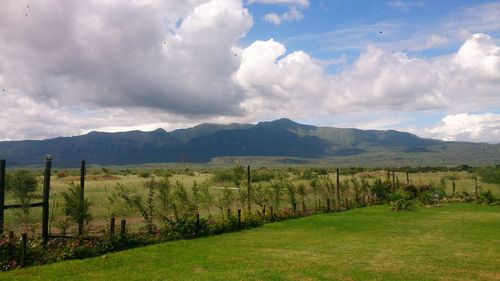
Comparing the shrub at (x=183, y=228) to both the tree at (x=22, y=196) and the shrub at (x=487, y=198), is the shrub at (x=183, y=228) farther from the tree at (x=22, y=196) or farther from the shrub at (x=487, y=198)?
the shrub at (x=487, y=198)

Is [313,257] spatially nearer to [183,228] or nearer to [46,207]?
[183,228]

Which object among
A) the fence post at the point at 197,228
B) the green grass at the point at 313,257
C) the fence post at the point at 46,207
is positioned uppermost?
the fence post at the point at 46,207

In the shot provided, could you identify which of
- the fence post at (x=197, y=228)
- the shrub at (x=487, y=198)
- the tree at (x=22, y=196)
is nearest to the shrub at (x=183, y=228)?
the fence post at (x=197, y=228)

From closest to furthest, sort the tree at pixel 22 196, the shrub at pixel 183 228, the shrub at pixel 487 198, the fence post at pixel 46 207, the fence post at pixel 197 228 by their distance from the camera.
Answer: the fence post at pixel 46 207, the tree at pixel 22 196, the shrub at pixel 183 228, the fence post at pixel 197 228, the shrub at pixel 487 198

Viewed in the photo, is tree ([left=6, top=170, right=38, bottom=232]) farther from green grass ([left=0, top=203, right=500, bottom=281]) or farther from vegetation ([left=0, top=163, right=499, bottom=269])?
green grass ([left=0, top=203, right=500, bottom=281])

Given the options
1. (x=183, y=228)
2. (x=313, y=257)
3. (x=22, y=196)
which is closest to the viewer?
(x=313, y=257)

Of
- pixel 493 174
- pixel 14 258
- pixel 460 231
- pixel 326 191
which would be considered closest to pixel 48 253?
pixel 14 258

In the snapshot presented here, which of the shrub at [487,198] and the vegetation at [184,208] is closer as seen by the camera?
the vegetation at [184,208]

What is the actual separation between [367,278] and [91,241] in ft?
30.7

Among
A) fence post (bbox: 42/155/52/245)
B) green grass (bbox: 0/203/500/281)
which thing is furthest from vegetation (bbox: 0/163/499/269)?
green grass (bbox: 0/203/500/281)

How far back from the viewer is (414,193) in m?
39.5

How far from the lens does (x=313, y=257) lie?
579 inches

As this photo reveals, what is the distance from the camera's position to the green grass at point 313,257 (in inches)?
484

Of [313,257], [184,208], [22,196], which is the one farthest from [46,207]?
[313,257]
